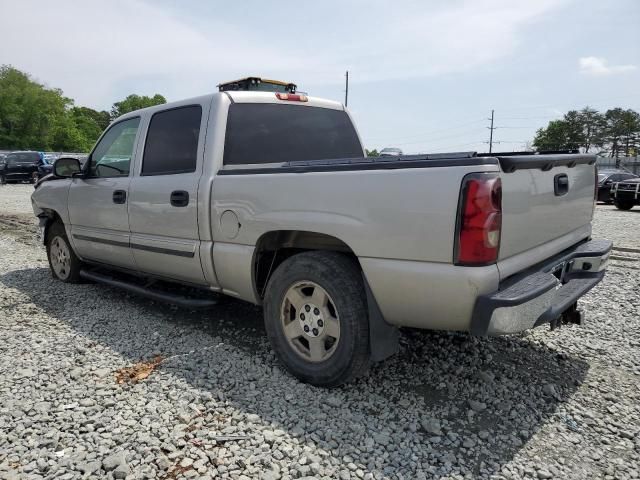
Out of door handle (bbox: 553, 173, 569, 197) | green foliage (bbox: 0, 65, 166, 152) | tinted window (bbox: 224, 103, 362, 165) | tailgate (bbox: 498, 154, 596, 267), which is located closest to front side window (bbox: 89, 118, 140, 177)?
tinted window (bbox: 224, 103, 362, 165)

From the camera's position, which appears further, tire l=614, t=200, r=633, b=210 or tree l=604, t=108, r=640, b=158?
tree l=604, t=108, r=640, b=158

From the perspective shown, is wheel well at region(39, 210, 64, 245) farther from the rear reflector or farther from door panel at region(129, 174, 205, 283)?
the rear reflector

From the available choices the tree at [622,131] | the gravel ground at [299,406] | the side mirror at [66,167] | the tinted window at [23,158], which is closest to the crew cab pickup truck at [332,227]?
the gravel ground at [299,406]

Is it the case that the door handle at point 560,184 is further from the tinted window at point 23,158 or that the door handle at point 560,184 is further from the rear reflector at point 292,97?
the tinted window at point 23,158

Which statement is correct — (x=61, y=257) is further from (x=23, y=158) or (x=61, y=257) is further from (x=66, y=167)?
(x=23, y=158)

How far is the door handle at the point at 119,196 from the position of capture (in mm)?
4297

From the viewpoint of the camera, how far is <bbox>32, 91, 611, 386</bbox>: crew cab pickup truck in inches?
95.4

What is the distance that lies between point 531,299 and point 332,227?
1128mm

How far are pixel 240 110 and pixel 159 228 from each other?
1166 mm

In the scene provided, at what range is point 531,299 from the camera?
243cm

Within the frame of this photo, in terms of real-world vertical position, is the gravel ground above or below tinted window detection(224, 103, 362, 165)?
below

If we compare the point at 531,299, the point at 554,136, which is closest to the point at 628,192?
the point at 531,299

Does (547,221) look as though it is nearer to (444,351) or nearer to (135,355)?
(444,351)

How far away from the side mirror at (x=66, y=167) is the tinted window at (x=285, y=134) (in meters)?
2.42
